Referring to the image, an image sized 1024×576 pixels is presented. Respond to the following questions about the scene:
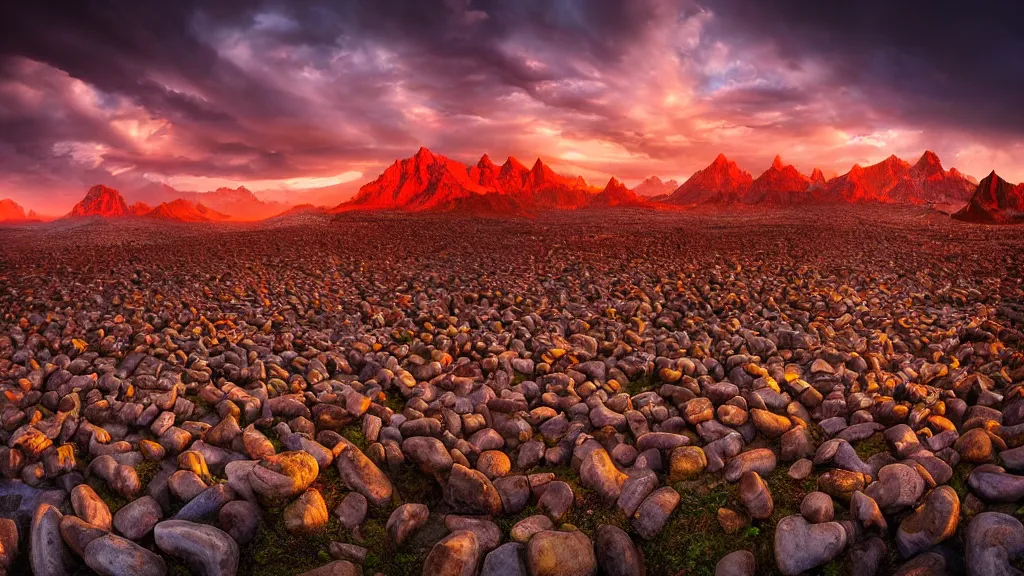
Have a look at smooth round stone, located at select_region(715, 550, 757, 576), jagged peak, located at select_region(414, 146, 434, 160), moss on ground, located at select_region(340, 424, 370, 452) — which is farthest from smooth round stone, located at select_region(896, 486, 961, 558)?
jagged peak, located at select_region(414, 146, 434, 160)

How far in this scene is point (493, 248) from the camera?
19984 mm

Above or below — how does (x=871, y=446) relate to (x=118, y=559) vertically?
below

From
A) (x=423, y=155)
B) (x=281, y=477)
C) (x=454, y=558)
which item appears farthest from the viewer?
(x=423, y=155)

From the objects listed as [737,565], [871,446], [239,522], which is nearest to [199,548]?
[239,522]

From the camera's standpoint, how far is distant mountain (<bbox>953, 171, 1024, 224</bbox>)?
41156 mm

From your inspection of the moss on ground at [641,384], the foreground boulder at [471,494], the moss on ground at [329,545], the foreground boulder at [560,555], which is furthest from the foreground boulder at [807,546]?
the moss on ground at [641,384]

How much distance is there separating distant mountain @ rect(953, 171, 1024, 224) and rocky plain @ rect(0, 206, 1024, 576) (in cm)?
4104

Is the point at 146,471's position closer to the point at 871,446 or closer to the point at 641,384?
the point at 641,384

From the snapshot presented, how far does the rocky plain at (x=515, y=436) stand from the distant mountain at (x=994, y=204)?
135 feet

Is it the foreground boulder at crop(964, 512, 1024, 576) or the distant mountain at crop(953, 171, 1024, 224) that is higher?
the distant mountain at crop(953, 171, 1024, 224)

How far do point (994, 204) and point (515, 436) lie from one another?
6157 centimetres

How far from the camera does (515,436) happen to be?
557 cm

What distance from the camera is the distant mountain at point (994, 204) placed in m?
41.2

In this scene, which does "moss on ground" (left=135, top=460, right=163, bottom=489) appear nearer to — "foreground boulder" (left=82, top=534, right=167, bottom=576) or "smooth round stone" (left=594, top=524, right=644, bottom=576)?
"foreground boulder" (left=82, top=534, right=167, bottom=576)
